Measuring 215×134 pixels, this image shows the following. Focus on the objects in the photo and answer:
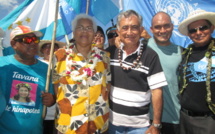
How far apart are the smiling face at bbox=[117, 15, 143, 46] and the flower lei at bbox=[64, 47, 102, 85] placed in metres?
0.48

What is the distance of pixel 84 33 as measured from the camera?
267cm

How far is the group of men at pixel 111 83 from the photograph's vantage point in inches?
97.4

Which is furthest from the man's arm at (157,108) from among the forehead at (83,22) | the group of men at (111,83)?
the forehead at (83,22)

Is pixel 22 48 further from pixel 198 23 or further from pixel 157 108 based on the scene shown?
pixel 198 23

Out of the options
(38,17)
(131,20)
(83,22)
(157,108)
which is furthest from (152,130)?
(38,17)

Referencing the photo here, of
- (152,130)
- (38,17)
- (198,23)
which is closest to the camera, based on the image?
(152,130)

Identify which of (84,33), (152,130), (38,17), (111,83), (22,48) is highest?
(38,17)

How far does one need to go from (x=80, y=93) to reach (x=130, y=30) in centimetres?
102

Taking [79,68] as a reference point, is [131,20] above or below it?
above

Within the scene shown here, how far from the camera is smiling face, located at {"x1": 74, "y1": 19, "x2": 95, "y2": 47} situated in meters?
2.66

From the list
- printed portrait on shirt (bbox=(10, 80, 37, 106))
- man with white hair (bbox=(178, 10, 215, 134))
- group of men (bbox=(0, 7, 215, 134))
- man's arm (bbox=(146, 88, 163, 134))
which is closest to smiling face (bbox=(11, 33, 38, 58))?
group of men (bbox=(0, 7, 215, 134))

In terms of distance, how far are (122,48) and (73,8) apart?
343cm

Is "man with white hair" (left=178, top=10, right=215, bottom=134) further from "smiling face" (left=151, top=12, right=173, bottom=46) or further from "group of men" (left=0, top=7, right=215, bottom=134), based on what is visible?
"smiling face" (left=151, top=12, right=173, bottom=46)

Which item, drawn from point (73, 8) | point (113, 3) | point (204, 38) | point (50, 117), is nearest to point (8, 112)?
point (50, 117)
